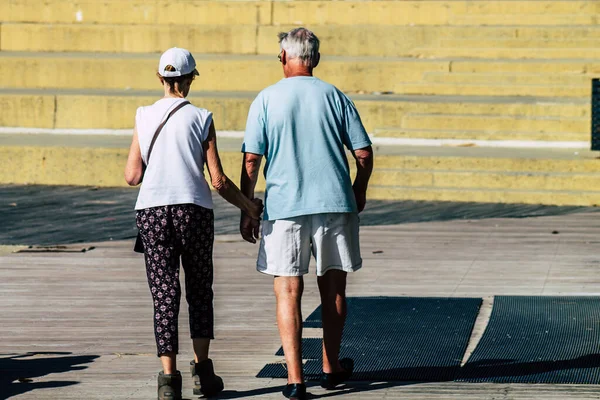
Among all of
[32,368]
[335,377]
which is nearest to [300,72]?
[335,377]

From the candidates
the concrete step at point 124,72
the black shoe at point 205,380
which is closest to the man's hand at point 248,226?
the black shoe at point 205,380

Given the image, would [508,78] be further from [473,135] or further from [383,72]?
[473,135]

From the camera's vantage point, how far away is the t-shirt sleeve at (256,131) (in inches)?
242

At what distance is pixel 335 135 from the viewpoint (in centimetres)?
618

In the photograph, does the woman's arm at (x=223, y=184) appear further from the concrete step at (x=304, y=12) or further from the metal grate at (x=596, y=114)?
the concrete step at (x=304, y=12)

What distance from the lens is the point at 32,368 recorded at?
691 cm

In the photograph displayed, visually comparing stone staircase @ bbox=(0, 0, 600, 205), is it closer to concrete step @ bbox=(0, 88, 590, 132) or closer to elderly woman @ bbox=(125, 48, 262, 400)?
concrete step @ bbox=(0, 88, 590, 132)

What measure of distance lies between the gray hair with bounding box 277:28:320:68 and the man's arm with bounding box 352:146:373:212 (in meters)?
0.50

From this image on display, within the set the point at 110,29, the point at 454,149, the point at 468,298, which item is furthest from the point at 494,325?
the point at 110,29

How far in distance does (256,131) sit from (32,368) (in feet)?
6.17

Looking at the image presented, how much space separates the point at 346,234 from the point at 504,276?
13.0 feet

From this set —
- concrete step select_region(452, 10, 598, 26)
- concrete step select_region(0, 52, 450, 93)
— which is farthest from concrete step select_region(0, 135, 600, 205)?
concrete step select_region(452, 10, 598, 26)

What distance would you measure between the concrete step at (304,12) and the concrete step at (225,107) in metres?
2.93

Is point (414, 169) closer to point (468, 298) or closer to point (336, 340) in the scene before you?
point (468, 298)
